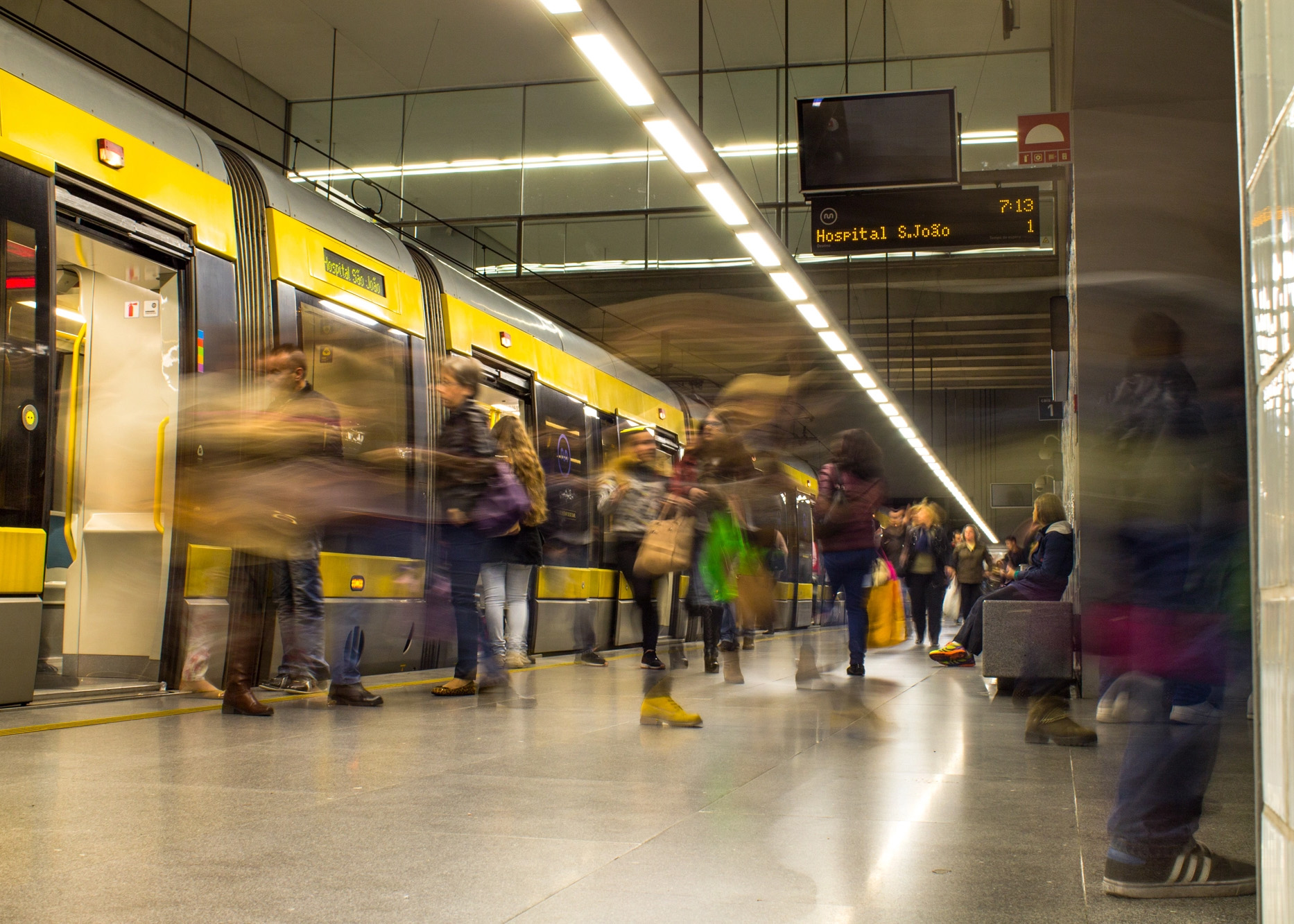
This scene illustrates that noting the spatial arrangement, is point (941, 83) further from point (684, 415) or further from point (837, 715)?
point (837, 715)

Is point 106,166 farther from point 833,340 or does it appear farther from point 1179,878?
point 833,340

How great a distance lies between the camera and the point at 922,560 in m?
13.6

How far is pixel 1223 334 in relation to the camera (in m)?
5.68

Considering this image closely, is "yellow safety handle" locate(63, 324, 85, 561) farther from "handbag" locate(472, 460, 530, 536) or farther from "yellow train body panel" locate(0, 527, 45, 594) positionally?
"handbag" locate(472, 460, 530, 536)

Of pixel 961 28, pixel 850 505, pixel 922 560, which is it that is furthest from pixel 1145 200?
pixel 961 28

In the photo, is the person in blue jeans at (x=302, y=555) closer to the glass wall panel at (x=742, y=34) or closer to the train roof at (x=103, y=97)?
the train roof at (x=103, y=97)

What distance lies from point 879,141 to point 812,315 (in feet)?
10.9

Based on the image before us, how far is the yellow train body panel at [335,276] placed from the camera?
6.76m

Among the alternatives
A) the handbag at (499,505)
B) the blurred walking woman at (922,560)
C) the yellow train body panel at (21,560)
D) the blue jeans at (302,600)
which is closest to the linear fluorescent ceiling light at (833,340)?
the blurred walking woman at (922,560)

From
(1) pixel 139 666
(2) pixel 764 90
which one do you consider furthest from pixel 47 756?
(2) pixel 764 90

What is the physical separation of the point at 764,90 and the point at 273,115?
7.33m

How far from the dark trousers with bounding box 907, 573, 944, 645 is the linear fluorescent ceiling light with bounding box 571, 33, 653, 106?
8.41 meters

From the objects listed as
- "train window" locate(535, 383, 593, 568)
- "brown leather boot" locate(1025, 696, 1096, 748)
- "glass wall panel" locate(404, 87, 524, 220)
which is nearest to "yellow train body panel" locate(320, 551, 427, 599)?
"train window" locate(535, 383, 593, 568)

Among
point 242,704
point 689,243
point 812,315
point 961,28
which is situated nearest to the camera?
point 242,704
